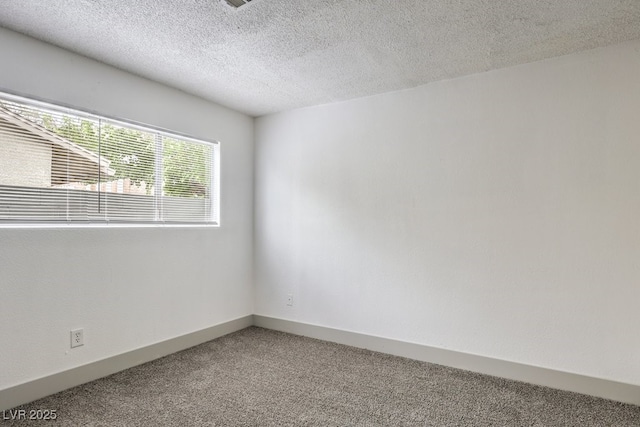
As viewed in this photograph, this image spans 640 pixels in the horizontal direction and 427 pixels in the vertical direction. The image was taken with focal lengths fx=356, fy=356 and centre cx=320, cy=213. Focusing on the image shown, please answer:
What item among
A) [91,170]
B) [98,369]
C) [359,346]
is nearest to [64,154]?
[91,170]

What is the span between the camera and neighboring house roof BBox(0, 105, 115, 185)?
231 centimetres

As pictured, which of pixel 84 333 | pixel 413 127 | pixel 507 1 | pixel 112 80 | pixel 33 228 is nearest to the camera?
pixel 507 1

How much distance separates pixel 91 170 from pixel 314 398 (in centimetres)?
229

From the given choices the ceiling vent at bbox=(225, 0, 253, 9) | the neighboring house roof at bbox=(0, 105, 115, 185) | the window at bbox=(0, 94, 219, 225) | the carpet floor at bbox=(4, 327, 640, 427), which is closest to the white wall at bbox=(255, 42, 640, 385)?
the carpet floor at bbox=(4, 327, 640, 427)

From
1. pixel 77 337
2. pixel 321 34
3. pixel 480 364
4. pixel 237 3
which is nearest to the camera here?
pixel 237 3

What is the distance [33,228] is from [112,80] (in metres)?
1.24

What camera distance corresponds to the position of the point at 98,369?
2.61 metres

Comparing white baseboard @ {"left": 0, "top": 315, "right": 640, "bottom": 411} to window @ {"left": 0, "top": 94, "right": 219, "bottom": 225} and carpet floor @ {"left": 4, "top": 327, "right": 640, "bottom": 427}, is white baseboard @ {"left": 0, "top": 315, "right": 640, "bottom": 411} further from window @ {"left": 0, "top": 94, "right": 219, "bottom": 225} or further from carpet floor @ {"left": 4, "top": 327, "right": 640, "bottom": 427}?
window @ {"left": 0, "top": 94, "right": 219, "bottom": 225}

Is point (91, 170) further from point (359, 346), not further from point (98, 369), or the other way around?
point (359, 346)

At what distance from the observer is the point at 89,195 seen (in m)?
2.64

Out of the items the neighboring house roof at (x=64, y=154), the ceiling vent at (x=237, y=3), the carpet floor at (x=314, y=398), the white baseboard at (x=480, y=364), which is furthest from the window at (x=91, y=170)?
the white baseboard at (x=480, y=364)

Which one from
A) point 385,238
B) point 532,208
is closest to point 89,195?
point 385,238

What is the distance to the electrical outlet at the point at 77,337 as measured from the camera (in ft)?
8.16

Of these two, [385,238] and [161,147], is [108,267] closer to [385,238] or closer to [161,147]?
[161,147]
